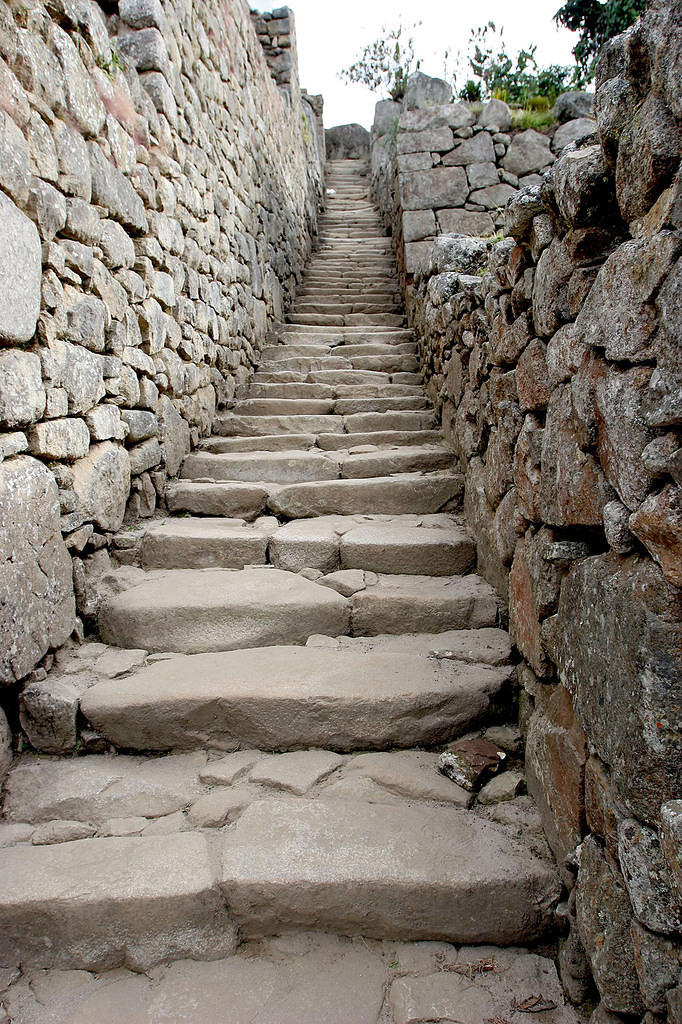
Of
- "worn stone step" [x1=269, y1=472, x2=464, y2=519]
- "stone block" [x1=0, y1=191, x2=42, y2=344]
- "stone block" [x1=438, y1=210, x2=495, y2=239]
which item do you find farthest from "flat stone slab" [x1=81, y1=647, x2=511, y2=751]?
"stone block" [x1=438, y1=210, x2=495, y2=239]

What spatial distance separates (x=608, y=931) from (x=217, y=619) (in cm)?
167

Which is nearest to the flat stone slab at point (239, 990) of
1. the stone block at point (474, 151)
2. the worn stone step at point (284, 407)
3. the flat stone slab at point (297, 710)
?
the flat stone slab at point (297, 710)

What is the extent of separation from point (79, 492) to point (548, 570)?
Result: 1.84 m

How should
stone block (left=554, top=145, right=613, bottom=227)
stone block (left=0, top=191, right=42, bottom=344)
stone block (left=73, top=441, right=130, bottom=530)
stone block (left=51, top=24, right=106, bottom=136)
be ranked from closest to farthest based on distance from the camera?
stone block (left=554, top=145, right=613, bottom=227) < stone block (left=0, top=191, right=42, bottom=344) < stone block (left=51, top=24, right=106, bottom=136) < stone block (left=73, top=441, right=130, bottom=530)

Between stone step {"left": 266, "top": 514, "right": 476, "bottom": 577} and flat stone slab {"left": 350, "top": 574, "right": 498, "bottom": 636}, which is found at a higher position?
stone step {"left": 266, "top": 514, "right": 476, "bottom": 577}

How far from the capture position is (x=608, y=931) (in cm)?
121

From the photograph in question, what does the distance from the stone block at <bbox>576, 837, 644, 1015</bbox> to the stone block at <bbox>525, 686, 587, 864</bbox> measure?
0.10 meters

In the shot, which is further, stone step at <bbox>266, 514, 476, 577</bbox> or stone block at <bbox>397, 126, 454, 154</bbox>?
stone block at <bbox>397, 126, 454, 154</bbox>

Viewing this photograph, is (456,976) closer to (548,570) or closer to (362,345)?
(548,570)

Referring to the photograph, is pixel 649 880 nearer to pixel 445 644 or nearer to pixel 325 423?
pixel 445 644

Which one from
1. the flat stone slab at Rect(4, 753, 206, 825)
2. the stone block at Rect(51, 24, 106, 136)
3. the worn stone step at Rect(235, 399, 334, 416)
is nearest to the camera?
the flat stone slab at Rect(4, 753, 206, 825)

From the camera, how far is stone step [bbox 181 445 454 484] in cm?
363

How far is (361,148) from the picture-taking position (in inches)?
635

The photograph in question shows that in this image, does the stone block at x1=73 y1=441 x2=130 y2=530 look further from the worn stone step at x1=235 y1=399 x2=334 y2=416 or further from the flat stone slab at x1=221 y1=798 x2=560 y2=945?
the worn stone step at x1=235 y1=399 x2=334 y2=416
